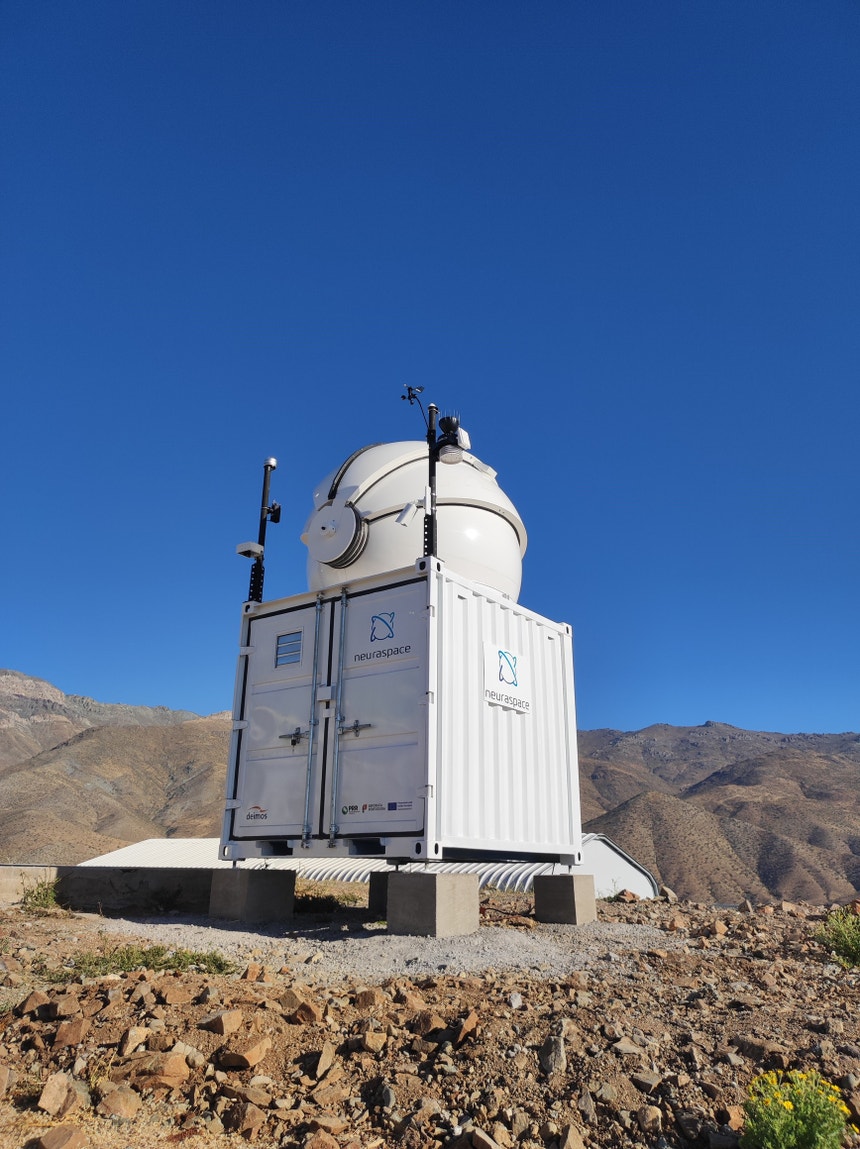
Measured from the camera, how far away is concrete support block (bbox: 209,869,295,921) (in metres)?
9.38

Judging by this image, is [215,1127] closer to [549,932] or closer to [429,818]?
[429,818]

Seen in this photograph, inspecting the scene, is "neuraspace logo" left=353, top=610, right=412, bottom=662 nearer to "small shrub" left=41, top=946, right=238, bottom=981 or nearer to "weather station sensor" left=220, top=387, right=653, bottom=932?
"weather station sensor" left=220, top=387, right=653, bottom=932

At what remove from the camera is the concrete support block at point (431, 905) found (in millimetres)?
7910

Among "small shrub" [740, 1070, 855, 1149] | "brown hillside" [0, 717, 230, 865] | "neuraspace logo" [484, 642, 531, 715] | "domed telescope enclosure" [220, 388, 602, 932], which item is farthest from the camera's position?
"brown hillside" [0, 717, 230, 865]

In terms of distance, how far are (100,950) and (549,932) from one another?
447cm

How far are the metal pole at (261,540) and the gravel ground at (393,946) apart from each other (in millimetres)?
3854

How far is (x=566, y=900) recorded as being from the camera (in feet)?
32.1

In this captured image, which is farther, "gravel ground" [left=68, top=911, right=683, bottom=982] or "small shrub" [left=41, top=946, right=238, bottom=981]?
"gravel ground" [left=68, top=911, right=683, bottom=982]

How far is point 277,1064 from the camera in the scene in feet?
13.4

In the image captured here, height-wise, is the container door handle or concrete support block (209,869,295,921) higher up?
the container door handle

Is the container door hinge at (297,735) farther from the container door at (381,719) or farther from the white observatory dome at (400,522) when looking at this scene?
the white observatory dome at (400,522)

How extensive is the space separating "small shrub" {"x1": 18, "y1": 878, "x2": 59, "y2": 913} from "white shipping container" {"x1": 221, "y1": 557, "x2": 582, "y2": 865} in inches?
90.8

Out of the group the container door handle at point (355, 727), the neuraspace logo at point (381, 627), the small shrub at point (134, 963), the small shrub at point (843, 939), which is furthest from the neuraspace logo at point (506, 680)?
the small shrub at point (134, 963)

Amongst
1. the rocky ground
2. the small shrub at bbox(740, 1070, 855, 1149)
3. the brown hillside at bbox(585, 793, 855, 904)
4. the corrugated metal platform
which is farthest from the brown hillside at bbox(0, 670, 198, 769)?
the small shrub at bbox(740, 1070, 855, 1149)
